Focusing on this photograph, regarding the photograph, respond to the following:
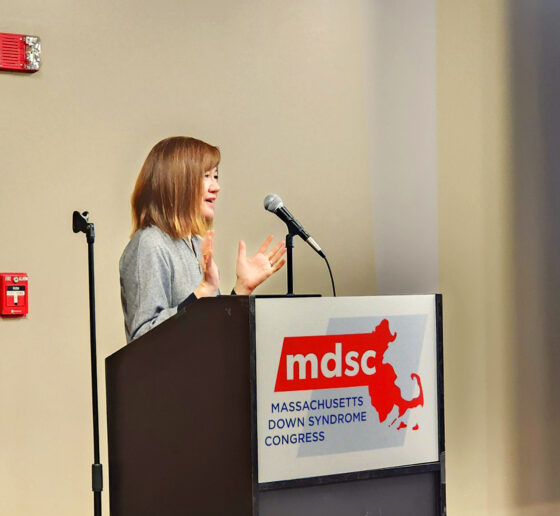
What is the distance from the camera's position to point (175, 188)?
8.68 ft

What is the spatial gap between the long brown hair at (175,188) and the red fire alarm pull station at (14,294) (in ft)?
1.92

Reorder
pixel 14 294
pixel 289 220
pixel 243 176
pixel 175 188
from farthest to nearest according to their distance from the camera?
pixel 243 176 < pixel 14 294 < pixel 175 188 < pixel 289 220

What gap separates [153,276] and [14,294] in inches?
32.9

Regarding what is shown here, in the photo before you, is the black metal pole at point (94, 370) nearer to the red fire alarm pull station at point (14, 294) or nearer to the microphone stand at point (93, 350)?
the microphone stand at point (93, 350)

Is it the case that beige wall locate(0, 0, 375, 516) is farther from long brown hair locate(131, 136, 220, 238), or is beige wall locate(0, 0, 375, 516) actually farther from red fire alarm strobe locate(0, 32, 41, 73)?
long brown hair locate(131, 136, 220, 238)

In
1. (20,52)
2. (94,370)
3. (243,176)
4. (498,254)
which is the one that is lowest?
(94,370)

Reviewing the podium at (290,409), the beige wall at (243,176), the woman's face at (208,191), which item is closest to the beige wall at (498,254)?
the beige wall at (243,176)

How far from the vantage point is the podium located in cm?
158

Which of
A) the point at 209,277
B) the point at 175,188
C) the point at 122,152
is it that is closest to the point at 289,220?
the point at 209,277

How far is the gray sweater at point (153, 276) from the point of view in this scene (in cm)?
233

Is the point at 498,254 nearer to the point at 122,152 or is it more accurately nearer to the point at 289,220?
the point at 122,152

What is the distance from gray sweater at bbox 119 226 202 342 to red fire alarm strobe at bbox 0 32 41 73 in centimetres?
91

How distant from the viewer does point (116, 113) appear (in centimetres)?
315

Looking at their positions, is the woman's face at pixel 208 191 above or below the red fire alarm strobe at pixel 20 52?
below
